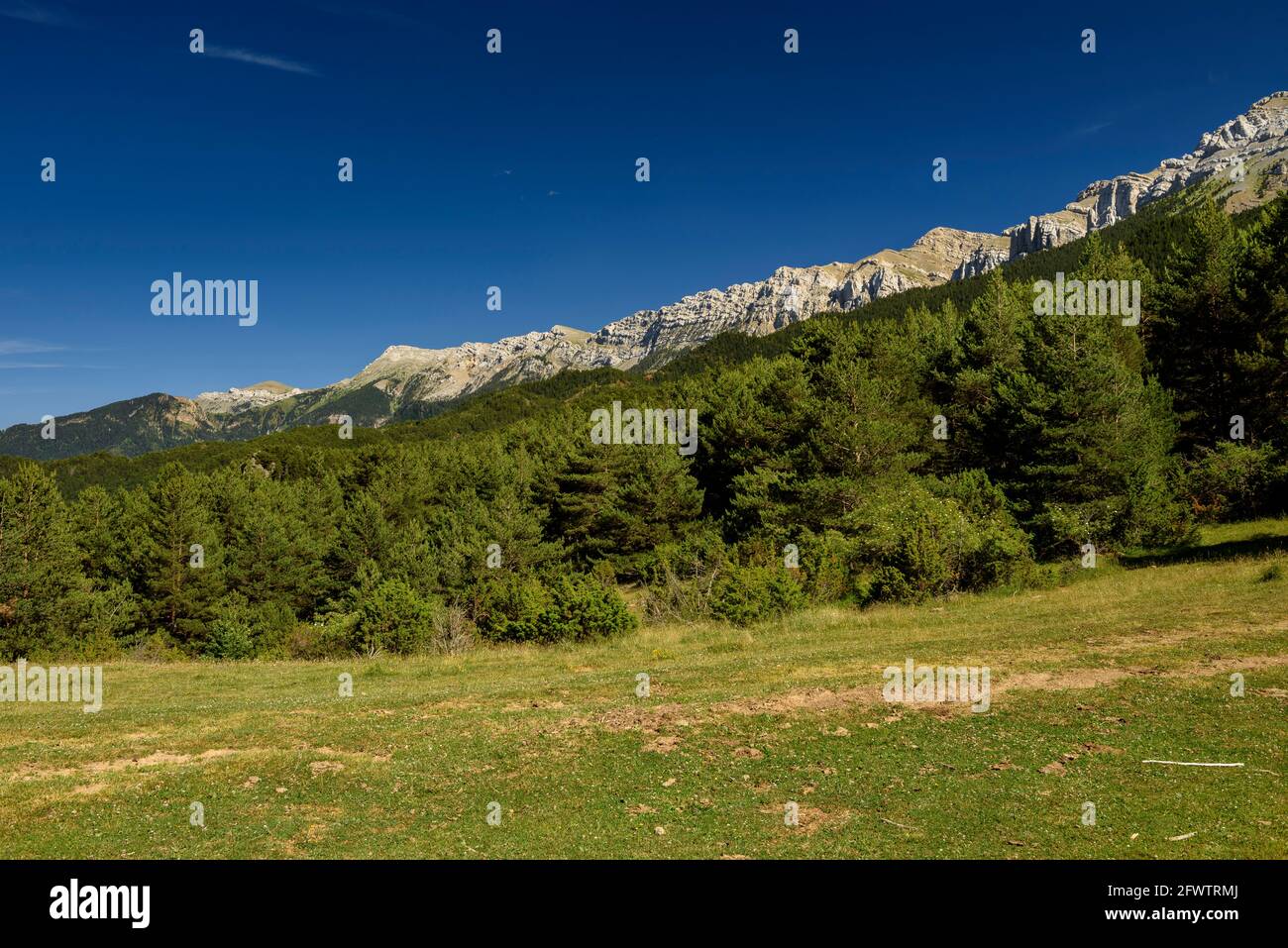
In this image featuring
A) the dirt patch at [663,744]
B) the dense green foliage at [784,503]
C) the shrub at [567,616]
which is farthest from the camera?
the dense green foliage at [784,503]

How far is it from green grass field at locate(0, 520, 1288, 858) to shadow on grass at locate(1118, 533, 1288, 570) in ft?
36.7

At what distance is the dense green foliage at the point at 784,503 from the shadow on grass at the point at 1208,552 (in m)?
1.10

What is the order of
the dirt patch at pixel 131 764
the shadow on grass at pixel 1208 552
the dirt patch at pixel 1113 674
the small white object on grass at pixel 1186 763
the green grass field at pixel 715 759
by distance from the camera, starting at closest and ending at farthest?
the green grass field at pixel 715 759 < the small white object on grass at pixel 1186 763 < the dirt patch at pixel 131 764 < the dirt patch at pixel 1113 674 < the shadow on grass at pixel 1208 552

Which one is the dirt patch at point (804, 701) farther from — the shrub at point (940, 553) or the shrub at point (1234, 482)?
the shrub at point (1234, 482)

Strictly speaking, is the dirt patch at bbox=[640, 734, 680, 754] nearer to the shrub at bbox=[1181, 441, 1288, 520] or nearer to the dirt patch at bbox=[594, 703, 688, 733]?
the dirt patch at bbox=[594, 703, 688, 733]

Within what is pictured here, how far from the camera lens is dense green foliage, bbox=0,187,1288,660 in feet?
103

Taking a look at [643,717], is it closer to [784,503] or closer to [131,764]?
[131,764]

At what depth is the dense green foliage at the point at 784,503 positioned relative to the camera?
103ft

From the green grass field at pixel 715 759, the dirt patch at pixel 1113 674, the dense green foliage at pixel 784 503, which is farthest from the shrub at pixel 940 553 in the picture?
the dirt patch at pixel 1113 674

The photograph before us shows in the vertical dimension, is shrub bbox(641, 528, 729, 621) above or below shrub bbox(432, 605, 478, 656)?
above

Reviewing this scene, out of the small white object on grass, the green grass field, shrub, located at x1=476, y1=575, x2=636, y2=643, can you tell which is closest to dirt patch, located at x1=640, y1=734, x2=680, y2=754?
the green grass field

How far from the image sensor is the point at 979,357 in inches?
2179

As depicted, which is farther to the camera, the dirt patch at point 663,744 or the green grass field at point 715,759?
the dirt patch at point 663,744
